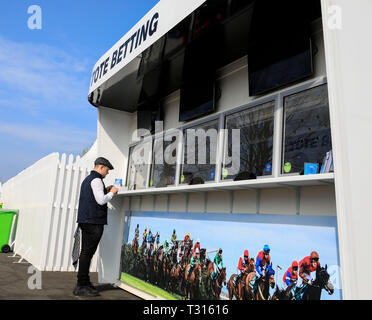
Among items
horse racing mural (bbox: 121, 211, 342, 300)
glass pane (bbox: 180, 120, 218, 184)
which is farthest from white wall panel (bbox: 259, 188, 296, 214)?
glass pane (bbox: 180, 120, 218, 184)

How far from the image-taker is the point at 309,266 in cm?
254

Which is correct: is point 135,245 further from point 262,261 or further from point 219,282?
point 262,261

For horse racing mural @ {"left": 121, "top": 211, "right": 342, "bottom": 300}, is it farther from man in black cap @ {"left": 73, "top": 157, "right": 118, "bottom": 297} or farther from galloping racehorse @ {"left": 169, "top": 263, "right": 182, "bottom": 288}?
man in black cap @ {"left": 73, "top": 157, "right": 118, "bottom": 297}

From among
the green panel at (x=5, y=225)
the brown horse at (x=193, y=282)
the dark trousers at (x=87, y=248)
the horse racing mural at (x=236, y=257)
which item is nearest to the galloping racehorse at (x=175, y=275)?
the horse racing mural at (x=236, y=257)

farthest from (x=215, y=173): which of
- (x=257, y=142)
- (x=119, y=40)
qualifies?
(x=119, y=40)

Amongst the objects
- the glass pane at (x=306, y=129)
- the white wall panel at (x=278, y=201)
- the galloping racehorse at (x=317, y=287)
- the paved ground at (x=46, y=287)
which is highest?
the glass pane at (x=306, y=129)

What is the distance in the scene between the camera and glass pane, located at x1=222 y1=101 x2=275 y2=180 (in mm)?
3289

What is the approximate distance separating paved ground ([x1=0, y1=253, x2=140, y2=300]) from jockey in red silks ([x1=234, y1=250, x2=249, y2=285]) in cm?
200

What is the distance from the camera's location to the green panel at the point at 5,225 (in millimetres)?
9062

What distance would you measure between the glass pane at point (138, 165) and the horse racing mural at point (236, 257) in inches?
34.2

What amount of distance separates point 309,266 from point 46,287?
3.82m

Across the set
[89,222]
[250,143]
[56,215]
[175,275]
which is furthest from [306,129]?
[56,215]

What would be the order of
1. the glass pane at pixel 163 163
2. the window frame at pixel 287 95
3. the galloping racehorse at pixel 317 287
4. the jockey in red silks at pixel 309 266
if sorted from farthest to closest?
the glass pane at pixel 163 163, the window frame at pixel 287 95, the jockey in red silks at pixel 309 266, the galloping racehorse at pixel 317 287

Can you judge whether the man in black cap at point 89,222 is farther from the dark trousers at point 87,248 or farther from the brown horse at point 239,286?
the brown horse at point 239,286
